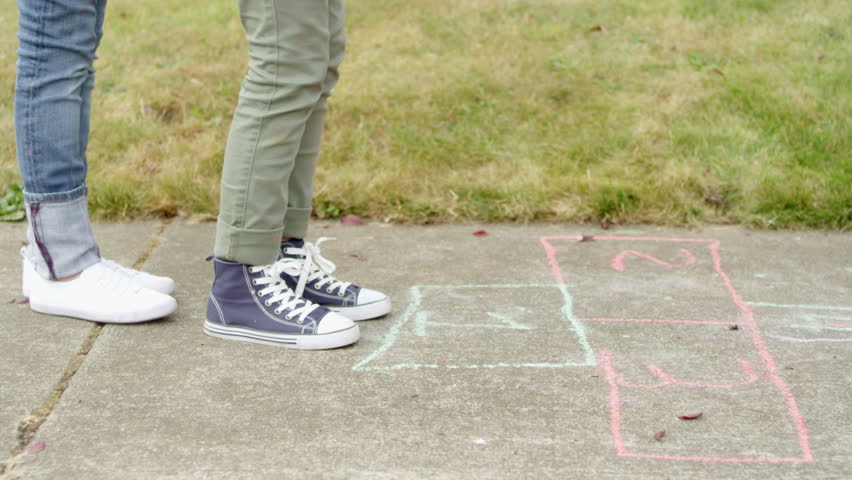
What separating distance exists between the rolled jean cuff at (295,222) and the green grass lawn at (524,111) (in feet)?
2.93

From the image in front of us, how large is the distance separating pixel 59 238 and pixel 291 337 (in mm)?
679

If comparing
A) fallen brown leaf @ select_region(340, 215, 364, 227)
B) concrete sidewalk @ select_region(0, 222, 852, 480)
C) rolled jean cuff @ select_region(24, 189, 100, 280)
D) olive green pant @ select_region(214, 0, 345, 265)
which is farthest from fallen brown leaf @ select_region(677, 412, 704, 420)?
fallen brown leaf @ select_region(340, 215, 364, 227)

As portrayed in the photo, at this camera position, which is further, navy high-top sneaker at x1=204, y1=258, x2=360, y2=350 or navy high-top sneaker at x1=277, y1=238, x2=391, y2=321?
navy high-top sneaker at x1=277, y1=238, x2=391, y2=321

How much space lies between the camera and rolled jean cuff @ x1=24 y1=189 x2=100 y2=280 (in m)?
2.30

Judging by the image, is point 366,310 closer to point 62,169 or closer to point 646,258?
point 62,169

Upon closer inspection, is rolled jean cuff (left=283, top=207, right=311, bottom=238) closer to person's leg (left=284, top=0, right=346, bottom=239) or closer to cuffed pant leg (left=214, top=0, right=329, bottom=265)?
person's leg (left=284, top=0, right=346, bottom=239)

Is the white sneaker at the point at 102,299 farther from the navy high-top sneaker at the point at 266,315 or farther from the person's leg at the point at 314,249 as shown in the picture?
the person's leg at the point at 314,249

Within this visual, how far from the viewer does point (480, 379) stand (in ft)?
6.74

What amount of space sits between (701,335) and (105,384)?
4.83ft

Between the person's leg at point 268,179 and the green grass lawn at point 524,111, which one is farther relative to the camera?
the green grass lawn at point 524,111

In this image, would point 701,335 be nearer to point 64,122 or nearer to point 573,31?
point 64,122

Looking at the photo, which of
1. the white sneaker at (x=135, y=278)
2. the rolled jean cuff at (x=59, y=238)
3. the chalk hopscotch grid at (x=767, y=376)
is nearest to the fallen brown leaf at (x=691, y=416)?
the chalk hopscotch grid at (x=767, y=376)

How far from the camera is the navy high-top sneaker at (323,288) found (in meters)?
2.39

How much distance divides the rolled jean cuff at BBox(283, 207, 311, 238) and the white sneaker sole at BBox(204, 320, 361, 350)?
0.32 meters
